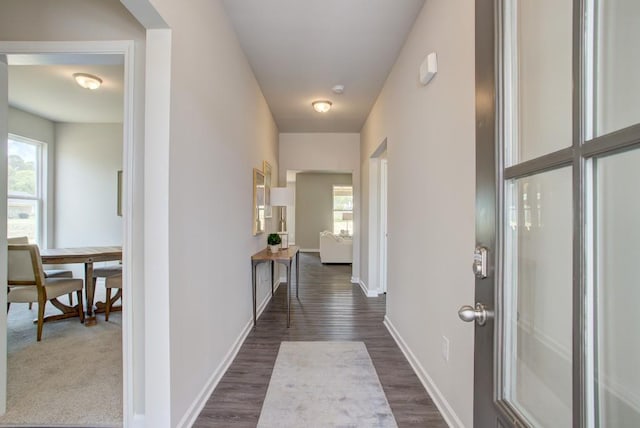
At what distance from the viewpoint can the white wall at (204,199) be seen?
1530 mm

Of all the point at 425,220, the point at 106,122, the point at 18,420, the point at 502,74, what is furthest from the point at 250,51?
the point at 106,122

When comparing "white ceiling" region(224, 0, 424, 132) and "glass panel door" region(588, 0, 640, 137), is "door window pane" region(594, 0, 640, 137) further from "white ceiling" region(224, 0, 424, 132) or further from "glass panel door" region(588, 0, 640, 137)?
"white ceiling" region(224, 0, 424, 132)

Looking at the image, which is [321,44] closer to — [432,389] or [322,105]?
[322,105]

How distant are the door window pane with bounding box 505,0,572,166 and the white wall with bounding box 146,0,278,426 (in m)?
1.40

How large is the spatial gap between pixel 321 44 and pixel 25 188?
16.6 feet

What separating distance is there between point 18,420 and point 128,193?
150cm

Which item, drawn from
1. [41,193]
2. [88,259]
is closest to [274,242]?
[88,259]

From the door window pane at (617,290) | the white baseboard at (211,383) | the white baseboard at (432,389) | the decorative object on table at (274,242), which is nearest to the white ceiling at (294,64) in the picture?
the decorative object on table at (274,242)

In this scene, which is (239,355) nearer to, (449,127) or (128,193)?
(128,193)

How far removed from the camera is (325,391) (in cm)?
201

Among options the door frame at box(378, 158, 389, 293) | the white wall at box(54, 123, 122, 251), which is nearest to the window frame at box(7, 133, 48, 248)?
the white wall at box(54, 123, 122, 251)

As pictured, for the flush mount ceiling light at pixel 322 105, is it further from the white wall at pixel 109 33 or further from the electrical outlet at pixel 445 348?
the electrical outlet at pixel 445 348

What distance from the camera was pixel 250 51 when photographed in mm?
2820

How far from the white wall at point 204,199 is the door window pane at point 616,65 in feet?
5.02
